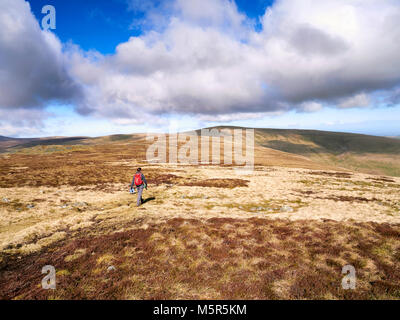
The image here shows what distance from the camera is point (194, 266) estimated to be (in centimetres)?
1010

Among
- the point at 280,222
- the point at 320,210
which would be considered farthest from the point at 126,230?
the point at 320,210

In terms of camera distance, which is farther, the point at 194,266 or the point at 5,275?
the point at 194,266

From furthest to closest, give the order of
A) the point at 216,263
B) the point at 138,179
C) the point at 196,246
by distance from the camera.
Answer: the point at 138,179, the point at 196,246, the point at 216,263

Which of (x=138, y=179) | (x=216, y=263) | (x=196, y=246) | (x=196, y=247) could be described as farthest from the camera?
(x=138, y=179)

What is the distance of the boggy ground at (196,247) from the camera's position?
331 inches

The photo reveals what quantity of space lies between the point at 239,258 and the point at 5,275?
11462 mm

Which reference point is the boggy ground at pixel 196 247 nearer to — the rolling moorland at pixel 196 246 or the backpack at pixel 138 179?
the rolling moorland at pixel 196 246

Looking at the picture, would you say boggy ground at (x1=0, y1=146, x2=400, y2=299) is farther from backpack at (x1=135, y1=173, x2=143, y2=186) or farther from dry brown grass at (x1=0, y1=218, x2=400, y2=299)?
backpack at (x1=135, y1=173, x2=143, y2=186)

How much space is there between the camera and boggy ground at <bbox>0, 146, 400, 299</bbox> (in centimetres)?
841

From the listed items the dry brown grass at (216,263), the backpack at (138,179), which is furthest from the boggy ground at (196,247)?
the backpack at (138,179)

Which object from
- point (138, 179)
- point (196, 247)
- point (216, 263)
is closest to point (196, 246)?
point (196, 247)

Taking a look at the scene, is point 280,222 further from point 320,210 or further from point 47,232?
point 47,232

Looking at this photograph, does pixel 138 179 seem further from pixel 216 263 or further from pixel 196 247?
pixel 216 263

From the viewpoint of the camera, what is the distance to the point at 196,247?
475 inches
